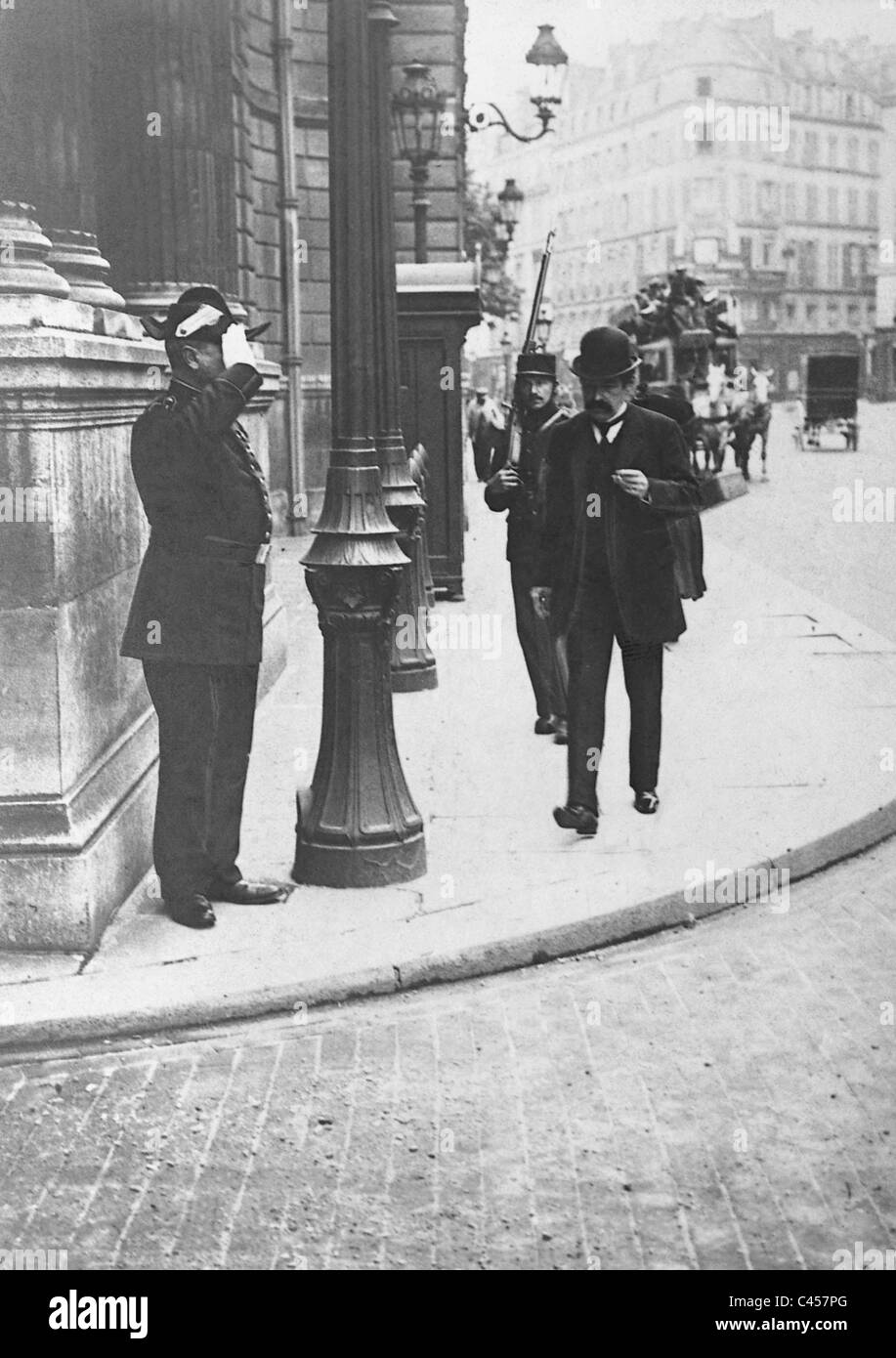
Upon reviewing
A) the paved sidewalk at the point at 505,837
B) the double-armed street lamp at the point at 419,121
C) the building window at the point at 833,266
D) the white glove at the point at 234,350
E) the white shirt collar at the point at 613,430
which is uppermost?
the building window at the point at 833,266

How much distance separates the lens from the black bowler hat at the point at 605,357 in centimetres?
738

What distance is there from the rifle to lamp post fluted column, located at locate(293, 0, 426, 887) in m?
2.31

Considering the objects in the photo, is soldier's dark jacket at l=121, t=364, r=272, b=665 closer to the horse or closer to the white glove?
the white glove

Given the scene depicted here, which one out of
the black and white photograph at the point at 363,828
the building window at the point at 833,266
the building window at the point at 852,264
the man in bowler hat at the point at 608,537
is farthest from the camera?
the building window at the point at 852,264

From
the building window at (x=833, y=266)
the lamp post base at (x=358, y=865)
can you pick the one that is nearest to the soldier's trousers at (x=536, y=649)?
the lamp post base at (x=358, y=865)

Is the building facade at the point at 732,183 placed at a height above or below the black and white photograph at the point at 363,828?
above

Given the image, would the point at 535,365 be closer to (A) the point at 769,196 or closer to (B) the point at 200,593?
(B) the point at 200,593

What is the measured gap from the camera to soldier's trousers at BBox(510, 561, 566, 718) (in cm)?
987

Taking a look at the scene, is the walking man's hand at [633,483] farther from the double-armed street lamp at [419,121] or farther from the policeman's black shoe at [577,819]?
the double-armed street lamp at [419,121]

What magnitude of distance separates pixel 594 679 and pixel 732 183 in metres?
79.3

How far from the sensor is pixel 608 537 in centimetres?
760

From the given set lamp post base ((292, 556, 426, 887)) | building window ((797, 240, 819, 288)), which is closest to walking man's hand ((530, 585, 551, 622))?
lamp post base ((292, 556, 426, 887))
